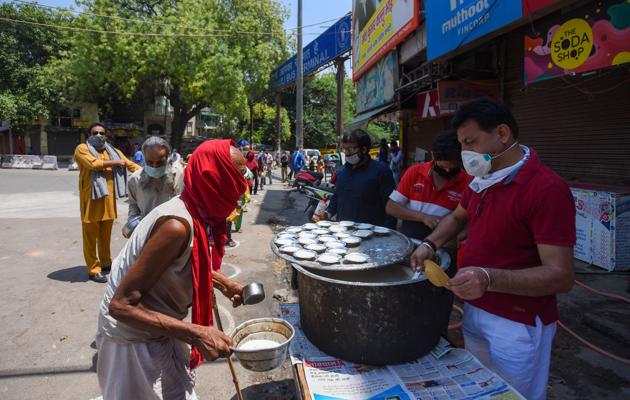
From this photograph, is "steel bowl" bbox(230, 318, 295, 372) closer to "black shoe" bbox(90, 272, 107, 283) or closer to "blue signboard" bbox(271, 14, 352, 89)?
"black shoe" bbox(90, 272, 107, 283)

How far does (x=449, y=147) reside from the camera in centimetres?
272

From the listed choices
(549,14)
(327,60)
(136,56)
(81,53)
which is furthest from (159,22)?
(549,14)

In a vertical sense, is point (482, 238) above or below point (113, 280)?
above

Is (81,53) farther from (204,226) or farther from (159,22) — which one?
(204,226)

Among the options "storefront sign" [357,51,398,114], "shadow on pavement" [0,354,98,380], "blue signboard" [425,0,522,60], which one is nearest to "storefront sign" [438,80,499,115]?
"blue signboard" [425,0,522,60]

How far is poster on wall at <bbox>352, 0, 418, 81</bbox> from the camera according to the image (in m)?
8.36

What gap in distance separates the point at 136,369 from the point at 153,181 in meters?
2.30

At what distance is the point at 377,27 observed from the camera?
10.7 m

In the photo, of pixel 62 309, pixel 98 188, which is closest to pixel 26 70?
pixel 98 188

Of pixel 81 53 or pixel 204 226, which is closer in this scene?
pixel 204 226

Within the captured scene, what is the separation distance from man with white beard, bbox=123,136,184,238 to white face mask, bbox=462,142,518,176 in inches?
106

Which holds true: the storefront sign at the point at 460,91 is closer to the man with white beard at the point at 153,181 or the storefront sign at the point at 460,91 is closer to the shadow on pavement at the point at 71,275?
the man with white beard at the point at 153,181

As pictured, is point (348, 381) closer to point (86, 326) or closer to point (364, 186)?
point (364, 186)

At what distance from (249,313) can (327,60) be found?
13961 millimetres
